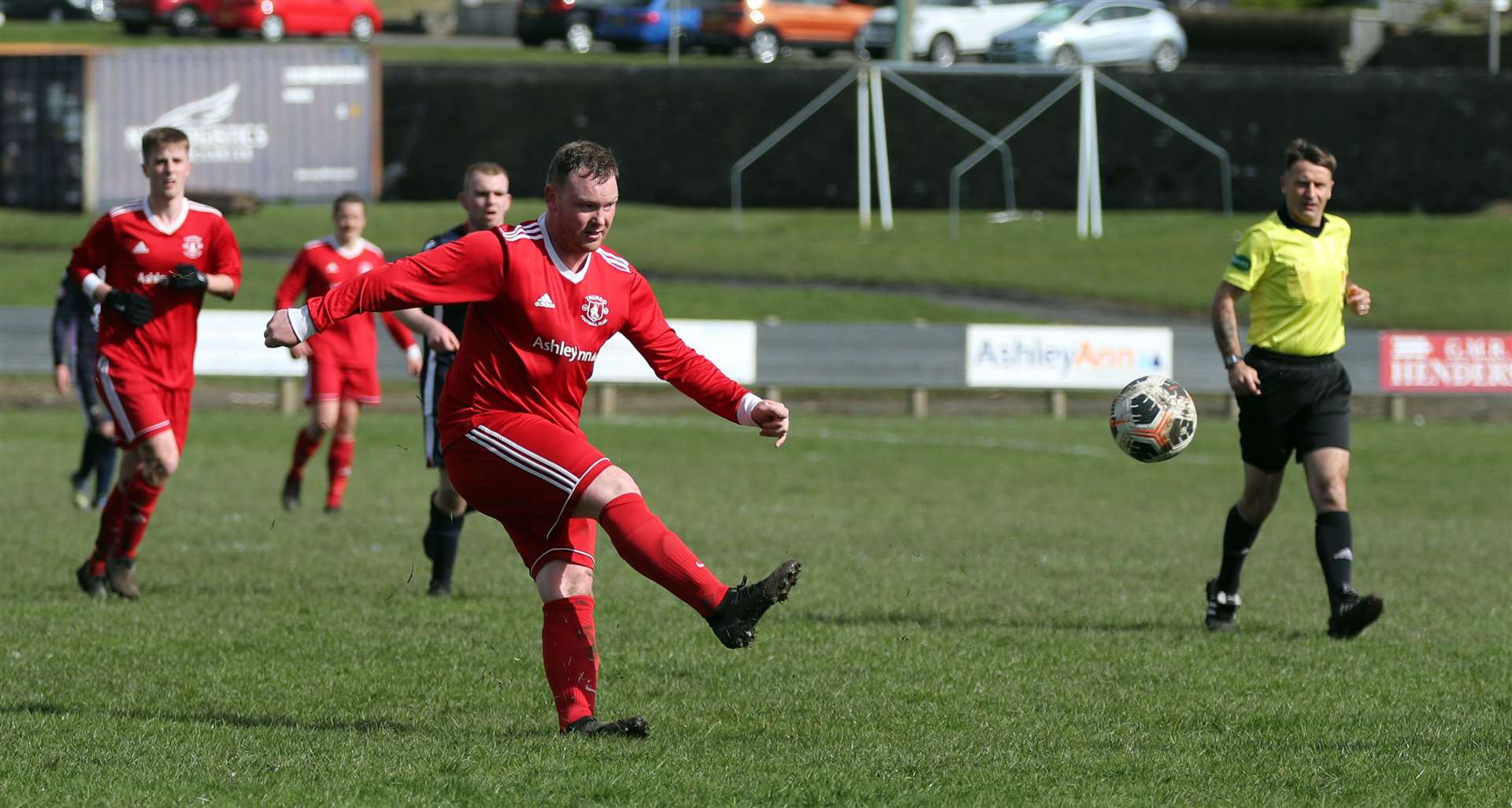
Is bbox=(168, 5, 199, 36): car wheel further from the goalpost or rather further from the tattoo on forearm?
the tattoo on forearm

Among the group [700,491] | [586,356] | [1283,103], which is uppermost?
[1283,103]

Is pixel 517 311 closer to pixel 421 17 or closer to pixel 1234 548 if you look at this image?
pixel 1234 548

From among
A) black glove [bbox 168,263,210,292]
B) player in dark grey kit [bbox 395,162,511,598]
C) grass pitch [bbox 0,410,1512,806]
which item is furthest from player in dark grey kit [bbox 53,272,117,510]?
black glove [bbox 168,263,210,292]

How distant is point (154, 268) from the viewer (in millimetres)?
9297

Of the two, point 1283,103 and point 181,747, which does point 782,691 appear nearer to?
point 181,747

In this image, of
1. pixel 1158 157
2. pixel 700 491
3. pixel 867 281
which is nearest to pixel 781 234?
pixel 867 281

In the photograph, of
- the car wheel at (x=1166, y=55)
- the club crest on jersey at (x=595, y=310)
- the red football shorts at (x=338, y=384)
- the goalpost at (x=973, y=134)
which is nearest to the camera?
the club crest on jersey at (x=595, y=310)

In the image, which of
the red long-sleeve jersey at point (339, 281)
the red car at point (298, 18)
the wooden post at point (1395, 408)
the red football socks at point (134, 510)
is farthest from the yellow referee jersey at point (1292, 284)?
the red car at point (298, 18)

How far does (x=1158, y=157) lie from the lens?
36656 mm

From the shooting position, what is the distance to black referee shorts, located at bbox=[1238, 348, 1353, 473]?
876cm

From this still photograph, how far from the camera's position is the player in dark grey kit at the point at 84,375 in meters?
13.7

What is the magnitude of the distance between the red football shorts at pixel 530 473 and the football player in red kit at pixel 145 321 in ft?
11.4

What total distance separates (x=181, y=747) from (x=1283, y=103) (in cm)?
3289

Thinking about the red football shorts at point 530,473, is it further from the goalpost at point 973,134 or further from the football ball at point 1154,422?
the goalpost at point 973,134
